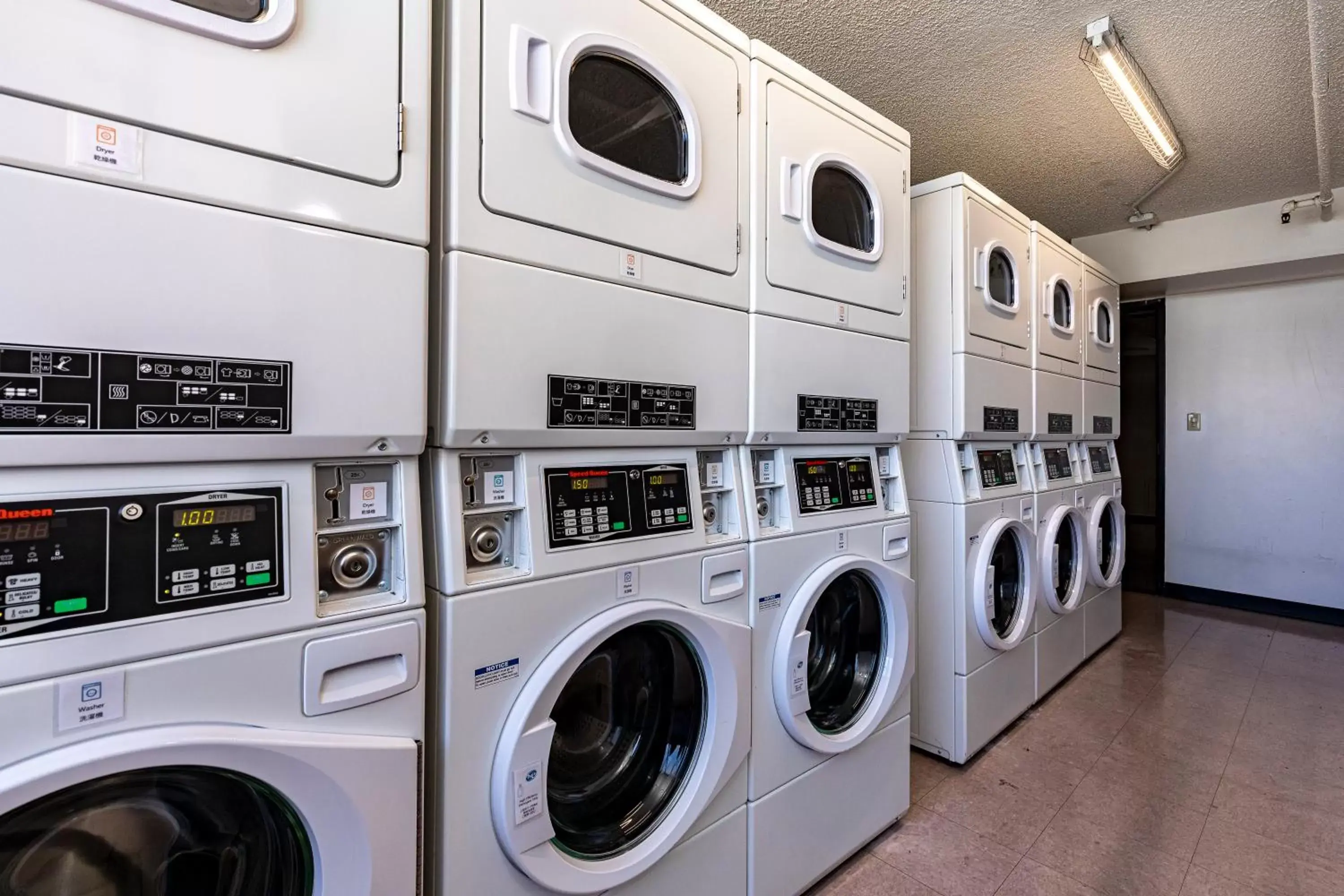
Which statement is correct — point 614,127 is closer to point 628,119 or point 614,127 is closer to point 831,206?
point 628,119

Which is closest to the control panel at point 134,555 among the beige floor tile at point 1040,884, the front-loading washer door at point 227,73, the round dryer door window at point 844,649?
the front-loading washer door at point 227,73

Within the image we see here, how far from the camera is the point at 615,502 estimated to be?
128 cm

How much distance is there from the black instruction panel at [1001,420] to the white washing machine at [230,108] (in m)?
2.23

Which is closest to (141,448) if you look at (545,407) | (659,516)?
(545,407)

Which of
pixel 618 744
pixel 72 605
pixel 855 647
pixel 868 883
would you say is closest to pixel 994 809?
pixel 868 883

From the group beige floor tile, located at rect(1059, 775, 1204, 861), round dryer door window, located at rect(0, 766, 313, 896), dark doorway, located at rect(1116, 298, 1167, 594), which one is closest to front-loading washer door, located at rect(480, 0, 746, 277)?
round dryer door window, located at rect(0, 766, 313, 896)

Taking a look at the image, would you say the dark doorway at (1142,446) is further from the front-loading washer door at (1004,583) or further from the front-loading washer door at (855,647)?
the front-loading washer door at (855,647)

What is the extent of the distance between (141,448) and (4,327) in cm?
18

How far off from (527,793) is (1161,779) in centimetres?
247

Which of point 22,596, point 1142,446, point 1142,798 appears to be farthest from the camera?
point 1142,446

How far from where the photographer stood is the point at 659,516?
1356 millimetres

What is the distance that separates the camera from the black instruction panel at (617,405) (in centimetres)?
118

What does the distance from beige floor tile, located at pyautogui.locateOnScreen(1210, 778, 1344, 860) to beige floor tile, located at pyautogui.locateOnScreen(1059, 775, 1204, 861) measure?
118mm

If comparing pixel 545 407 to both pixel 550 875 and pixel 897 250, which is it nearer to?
pixel 550 875
